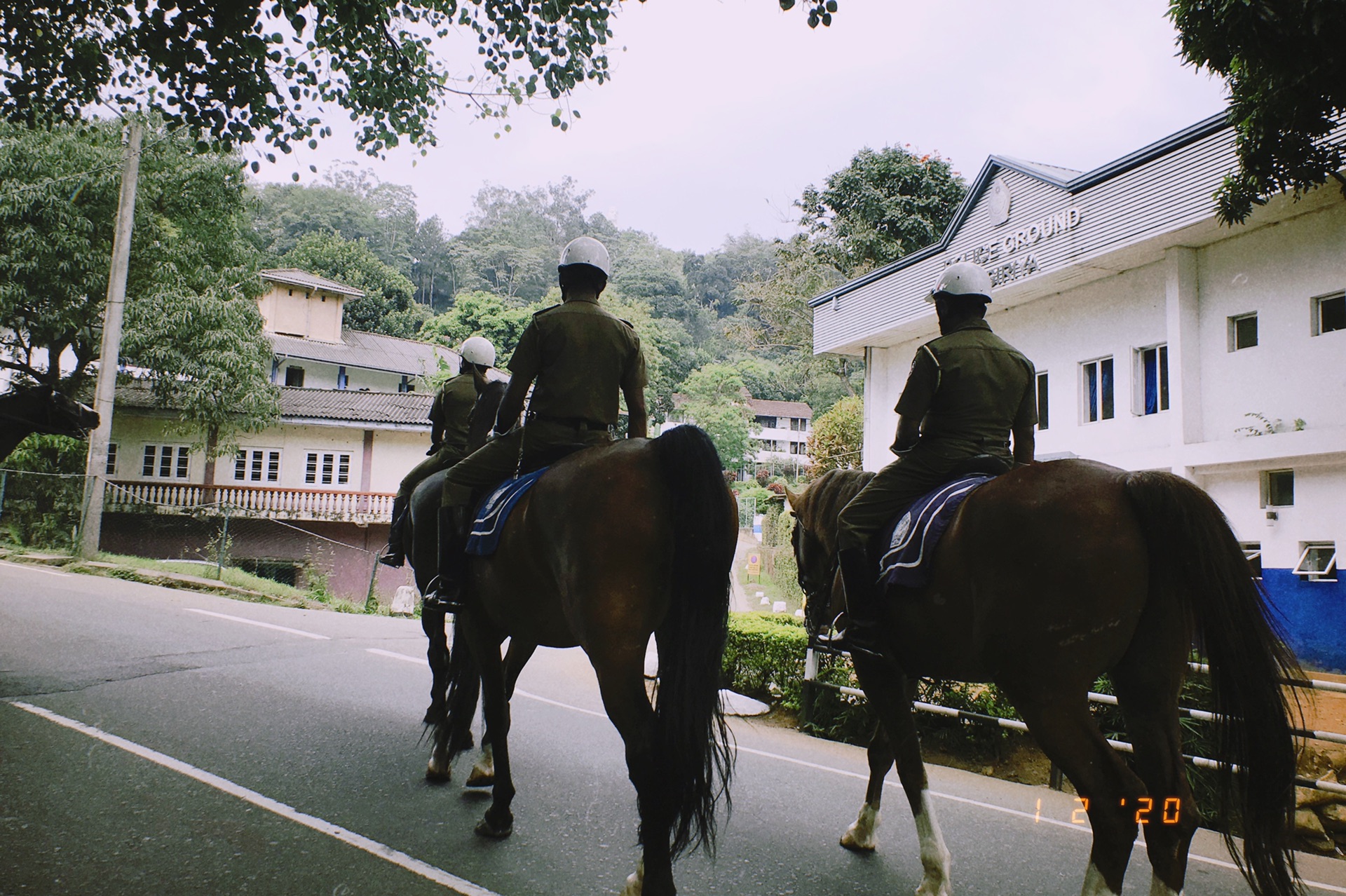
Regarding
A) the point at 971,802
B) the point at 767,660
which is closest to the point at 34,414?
the point at 767,660

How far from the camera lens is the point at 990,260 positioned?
16.5 metres

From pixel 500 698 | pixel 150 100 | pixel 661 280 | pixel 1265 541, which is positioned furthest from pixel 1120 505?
pixel 661 280

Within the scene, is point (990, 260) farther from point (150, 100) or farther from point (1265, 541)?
point (150, 100)

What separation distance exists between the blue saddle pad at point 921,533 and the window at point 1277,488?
10994 mm

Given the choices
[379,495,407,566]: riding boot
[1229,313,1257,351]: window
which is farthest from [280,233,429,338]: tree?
[379,495,407,566]: riding boot

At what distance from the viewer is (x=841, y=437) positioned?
83.4ft

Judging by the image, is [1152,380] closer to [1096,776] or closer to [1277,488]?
[1277,488]

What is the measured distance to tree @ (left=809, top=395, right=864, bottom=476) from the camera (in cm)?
2516

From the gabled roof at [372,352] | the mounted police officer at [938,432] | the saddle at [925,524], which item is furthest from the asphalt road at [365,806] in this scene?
the gabled roof at [372,352]

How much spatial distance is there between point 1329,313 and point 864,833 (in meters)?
11.5

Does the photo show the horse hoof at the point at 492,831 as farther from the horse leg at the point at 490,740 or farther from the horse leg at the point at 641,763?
the horse leg at the point at 641,763

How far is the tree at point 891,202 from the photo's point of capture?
1028 inches

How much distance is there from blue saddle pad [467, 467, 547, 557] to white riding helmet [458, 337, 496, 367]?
205 cm

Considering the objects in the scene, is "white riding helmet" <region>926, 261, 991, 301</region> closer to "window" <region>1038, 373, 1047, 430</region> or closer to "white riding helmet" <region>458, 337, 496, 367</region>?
"white riding helmet" <region>458, 337, 496, 367</region>
